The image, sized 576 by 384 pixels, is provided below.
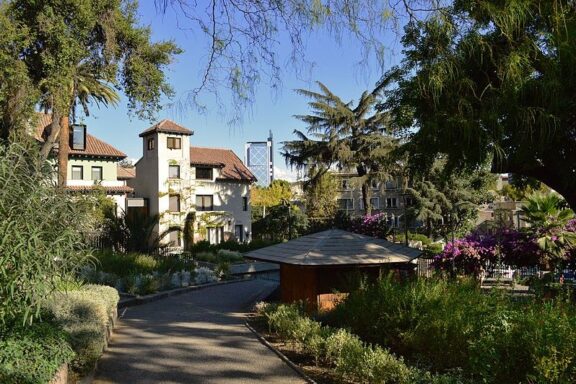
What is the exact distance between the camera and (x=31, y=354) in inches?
216

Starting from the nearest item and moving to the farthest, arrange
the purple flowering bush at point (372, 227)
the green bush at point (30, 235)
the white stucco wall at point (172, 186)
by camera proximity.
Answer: the green bush at point (30, 235), the purple flowering bush at point (372, 227), the white stucco wall at point (172, 186)

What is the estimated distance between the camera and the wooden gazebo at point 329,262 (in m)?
12.6

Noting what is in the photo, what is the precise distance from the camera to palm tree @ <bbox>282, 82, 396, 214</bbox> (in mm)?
34969

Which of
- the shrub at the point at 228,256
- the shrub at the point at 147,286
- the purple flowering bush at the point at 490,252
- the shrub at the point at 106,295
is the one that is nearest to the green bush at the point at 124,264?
the shrub at the point at 147,286

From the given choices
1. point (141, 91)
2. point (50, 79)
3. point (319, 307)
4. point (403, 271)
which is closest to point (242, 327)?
point (319, 307)

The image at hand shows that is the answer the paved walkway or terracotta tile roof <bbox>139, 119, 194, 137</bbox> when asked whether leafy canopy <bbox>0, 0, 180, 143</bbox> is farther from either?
terracotta tile roof <bbox>139, 119, 194, 137</bbox>

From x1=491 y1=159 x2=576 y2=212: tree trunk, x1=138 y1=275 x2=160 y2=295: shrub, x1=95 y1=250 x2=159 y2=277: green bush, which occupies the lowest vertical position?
x1=138 y1=275 x2=160 y2=295: shrub

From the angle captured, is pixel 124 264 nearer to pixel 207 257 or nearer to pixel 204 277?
pixel 204 277

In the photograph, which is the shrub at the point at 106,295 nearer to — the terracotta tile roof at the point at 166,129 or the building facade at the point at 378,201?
the terracotta tile roof at the point at 166,129

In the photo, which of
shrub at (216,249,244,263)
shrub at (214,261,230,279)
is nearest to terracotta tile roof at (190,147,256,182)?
shrub at (216,249,244,263)

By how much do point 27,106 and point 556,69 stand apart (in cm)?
1622

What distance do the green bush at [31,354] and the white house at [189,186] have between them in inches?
1344

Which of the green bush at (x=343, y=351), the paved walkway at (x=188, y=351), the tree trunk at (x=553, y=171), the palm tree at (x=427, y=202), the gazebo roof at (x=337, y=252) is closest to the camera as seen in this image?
the green bush at (x=343, y=351)

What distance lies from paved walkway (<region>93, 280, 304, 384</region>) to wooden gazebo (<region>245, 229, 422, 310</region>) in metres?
1.70
